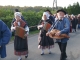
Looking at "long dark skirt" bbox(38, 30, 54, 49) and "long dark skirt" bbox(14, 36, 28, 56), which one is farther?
"long dark skirt" bbox(38, 30, 54, 49)

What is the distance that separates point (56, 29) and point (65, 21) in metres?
0.38

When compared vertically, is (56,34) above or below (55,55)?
above

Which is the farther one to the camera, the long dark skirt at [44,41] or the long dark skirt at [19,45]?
the long dark skirt at [44,41]

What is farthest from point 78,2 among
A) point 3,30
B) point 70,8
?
point 3,30

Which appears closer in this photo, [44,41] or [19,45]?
[19,45]

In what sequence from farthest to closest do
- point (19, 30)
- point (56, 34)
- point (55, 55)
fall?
point (55, 55) → point (19, 30) → point (56, 34)

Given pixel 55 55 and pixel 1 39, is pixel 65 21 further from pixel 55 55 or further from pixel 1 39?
pixel 1 39

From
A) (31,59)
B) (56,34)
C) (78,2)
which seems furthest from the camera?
(78,2)

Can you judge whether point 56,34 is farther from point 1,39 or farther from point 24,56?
point 1,39

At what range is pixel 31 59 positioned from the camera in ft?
25.9

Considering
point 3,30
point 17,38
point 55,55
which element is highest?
point 3,30

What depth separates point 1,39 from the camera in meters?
4.41

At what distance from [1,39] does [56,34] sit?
264 centimetres

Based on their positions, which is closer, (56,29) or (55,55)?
(56,29)
